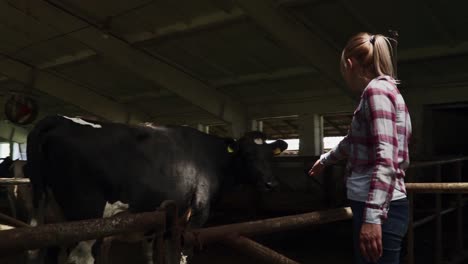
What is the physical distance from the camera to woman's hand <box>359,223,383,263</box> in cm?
128

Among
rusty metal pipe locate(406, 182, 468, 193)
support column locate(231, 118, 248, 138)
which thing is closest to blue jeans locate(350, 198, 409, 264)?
rusty metal pipe locate(406, 182, 468, 193)

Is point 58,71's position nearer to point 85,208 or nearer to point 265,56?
point 265,56

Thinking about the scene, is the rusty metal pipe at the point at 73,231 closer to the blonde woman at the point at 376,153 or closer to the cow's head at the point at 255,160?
the blonde woman at the point at 376,153

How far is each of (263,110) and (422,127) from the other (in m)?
3.31

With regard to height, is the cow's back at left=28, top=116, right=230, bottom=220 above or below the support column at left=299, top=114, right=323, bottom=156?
below

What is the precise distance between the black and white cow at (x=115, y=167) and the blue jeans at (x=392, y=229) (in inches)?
95.4

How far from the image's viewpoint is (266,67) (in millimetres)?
7797

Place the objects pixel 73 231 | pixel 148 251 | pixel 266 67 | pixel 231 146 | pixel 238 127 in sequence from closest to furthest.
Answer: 1. pixel 73 231
2. pixel 148 251
3. pixel 231 146
4. pixel 266 67
5. pixel 238 127

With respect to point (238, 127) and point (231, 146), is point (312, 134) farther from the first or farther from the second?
point (231, 146)

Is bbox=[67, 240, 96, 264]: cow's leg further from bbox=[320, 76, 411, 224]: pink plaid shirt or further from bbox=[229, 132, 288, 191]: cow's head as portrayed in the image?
bbox=[320, 76, 411, 224]: pink plaid shirt

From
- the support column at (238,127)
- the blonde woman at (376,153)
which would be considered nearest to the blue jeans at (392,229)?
the blonde woman at (376,153)

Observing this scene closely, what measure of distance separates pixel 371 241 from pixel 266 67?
6.68 metres

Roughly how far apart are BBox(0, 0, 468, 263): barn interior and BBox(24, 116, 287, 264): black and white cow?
4.50 feet

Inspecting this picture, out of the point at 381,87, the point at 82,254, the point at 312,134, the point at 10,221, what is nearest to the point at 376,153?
the point at 381,87
